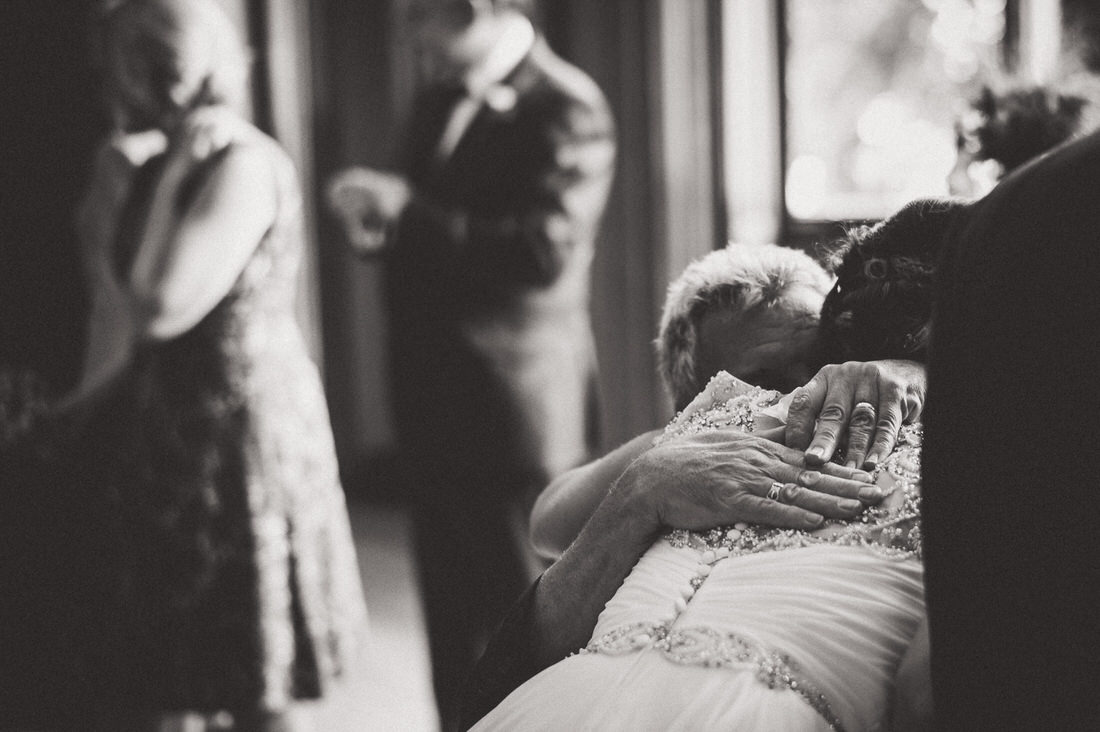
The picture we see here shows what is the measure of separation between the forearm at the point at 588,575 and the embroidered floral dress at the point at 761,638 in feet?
0.34

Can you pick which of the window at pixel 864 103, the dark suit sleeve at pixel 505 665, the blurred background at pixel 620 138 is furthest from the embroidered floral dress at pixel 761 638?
the window at pixel 864 103

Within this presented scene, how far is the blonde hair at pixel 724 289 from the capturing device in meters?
1.81

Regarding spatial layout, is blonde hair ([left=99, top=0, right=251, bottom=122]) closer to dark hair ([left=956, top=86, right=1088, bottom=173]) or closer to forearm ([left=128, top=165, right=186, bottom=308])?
forearm ([left=128, top=165, right=186, bottom=308])

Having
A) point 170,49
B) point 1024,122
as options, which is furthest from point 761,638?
point 170,49

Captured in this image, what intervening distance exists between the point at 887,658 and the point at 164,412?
256cm

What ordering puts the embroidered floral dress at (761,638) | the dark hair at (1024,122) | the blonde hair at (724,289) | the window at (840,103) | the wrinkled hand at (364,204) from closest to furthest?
the embroidered floral dress at (761,638) < the blonde hair at (724,289) < the dark hair at (1024,122) < the wrinkled hand at (364,204) < the window at (840,103)

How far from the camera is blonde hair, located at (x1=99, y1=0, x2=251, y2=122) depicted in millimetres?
3332

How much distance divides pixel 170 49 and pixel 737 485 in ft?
8.42

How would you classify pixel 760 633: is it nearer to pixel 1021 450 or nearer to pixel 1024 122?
pixel 1021 450

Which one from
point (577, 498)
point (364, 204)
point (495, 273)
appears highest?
point (364, 204)

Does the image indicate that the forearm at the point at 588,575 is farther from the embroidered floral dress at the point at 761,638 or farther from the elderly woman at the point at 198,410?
the elderly woman at the point at 198,410

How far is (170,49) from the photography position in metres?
3.33

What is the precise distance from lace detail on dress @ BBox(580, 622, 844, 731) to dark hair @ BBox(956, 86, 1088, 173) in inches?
76.6

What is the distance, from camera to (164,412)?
3.32m
